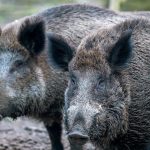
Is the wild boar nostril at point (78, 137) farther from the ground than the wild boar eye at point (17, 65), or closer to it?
closer to it

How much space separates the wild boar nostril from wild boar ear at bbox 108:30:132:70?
47.2 inches

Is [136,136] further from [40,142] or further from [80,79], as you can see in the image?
[40,142]

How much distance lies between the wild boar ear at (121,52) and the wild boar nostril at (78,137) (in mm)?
1200

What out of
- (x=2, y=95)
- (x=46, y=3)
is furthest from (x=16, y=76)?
(x=46, y=3)

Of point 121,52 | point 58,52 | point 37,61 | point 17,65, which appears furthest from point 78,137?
point 37,61

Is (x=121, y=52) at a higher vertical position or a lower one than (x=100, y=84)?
higher

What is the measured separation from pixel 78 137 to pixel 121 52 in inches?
56.8

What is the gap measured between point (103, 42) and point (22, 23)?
189 cm

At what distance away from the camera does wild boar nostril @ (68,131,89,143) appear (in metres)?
7.25

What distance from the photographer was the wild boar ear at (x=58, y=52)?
846 centimetres

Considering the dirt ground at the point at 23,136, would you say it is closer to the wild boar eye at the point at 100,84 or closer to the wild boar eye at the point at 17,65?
the wild boar eye at the point at 17,65

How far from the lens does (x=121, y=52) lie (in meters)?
8.21

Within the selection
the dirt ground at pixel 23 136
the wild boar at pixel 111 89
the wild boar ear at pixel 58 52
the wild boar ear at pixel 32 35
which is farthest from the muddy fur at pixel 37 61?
the wild boar at pixel 111 89

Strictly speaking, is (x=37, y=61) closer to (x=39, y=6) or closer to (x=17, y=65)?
(x=17, y=65)
